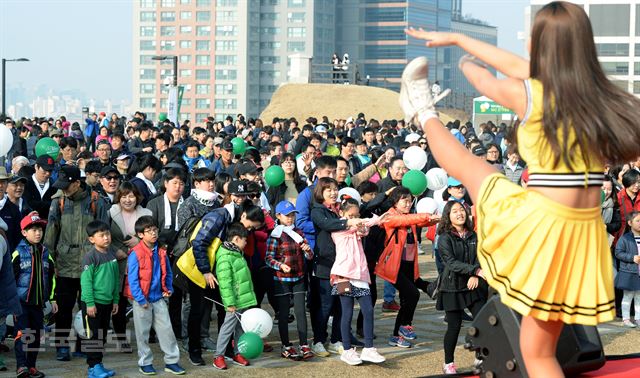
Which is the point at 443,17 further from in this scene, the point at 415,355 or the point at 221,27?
the point at 415,355

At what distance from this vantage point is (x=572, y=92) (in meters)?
3.70

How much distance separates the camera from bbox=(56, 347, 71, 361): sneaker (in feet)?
28.7

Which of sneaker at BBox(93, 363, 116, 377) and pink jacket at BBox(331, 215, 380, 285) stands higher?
pink jacket at BBox(331, 215, 380, 285)

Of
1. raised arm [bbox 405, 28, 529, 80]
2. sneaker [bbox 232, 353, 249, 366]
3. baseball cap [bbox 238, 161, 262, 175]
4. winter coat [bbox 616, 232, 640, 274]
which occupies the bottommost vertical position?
sneaker [bbox 232, 353, 249, 366]

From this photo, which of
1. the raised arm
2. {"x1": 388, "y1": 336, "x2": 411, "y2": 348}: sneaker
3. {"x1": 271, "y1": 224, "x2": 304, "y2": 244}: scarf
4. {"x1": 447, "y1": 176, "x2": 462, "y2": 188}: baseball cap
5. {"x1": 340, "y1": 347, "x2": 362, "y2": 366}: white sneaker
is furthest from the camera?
{"x1": 447, "y1": 176, "x2": 462, "y2": 188}: baseball cap

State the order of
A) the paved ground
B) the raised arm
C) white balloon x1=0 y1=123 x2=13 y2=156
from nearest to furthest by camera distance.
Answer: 1. the raised arm
2. the paved ground
3. white balloon x1=0 y1=123 x2=13 y2=156

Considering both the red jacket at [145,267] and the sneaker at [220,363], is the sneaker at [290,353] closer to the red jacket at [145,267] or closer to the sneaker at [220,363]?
the sneaker at [220,363]

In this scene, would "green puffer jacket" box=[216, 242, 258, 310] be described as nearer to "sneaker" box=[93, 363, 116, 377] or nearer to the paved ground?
the paved ground

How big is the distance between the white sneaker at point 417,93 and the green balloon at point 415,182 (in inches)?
271

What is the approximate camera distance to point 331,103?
42906 millimetres

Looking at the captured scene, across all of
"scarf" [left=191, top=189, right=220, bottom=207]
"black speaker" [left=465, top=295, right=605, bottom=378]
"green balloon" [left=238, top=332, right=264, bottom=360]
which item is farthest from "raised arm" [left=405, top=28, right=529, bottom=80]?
"scarf" [left=191, top=189, right=220, bottom=207]

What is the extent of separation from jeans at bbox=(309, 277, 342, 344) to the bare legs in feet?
17.0

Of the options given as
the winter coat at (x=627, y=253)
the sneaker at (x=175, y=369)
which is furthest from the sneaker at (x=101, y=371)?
the winter coat at (x=627, y=253)

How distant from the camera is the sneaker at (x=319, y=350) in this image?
30.2 ft
